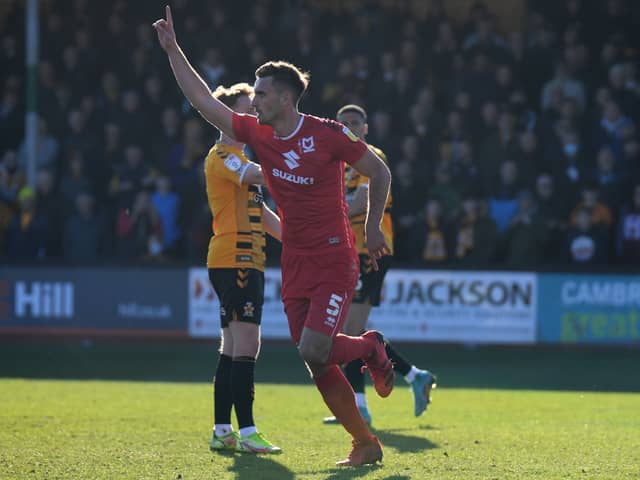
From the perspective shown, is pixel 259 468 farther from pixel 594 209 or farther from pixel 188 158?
pixel 188 158

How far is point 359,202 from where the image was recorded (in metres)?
8.84

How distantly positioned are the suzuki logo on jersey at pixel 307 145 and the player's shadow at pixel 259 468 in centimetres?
188

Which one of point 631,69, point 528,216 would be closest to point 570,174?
point 528,216

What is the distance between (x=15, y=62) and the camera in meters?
20.5

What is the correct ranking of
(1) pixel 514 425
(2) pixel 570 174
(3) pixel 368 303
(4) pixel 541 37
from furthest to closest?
(4) pixel 541 37
(2) pixel 570 174
(3) pixel 368 303
(1) pixel 514 425

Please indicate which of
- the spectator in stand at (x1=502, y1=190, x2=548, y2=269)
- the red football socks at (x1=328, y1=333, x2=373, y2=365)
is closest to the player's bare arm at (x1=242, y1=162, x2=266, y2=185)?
the red football socks at (x1=328, y1=333, x2=373, y2=365)

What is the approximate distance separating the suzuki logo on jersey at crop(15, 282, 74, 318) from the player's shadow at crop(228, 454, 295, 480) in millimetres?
8832

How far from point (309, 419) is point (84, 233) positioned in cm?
811

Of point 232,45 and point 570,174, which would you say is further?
point 232,45

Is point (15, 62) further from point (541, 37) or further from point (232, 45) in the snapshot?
point (541, 37)

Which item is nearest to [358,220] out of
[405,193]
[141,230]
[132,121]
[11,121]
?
[405,193]

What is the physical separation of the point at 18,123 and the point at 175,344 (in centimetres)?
592

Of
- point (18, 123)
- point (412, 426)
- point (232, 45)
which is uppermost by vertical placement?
point (232, 45)

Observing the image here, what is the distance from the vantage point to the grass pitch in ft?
22.3
